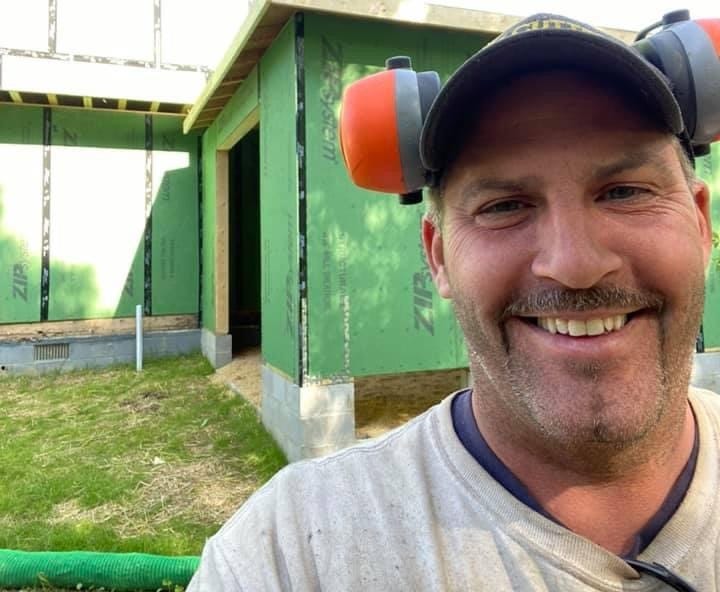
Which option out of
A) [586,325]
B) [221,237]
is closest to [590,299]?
[586,325]

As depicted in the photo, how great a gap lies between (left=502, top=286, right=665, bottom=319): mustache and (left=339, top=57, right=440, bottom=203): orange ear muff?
0.41 meters

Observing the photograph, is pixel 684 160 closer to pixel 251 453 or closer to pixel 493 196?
pixel 493 196

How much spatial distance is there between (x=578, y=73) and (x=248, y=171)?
424 inches

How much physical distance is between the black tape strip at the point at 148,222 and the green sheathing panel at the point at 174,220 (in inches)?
2.1

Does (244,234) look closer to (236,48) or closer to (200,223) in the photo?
(200,223)

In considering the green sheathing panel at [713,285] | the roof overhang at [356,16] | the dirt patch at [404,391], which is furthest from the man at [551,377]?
the green sheathing panel at [713,285]

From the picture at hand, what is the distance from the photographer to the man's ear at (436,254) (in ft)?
4.08

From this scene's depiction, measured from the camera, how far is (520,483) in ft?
3.43

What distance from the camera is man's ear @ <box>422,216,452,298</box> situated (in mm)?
1242

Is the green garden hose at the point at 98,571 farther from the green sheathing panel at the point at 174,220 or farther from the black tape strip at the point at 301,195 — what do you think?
the green sheathing panel at the point at 174,220

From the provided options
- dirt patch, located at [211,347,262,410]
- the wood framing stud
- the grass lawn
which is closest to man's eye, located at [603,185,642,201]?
the grass lawn

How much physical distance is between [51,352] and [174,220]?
2953 mm

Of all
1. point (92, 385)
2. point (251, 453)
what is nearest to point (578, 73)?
point (251, 453)

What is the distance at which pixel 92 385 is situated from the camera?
7746 mm
